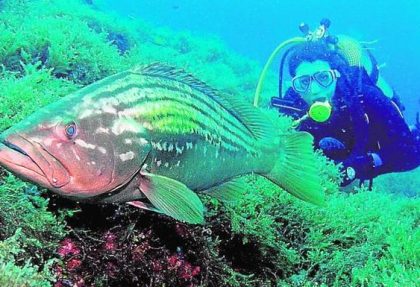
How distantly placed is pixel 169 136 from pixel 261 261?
6.38ft

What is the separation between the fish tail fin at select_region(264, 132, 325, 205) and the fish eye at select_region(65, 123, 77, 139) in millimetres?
1607

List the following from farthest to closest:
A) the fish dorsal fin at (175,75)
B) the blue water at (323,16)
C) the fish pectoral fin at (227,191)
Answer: the blue water at (323,16) → the fish pectoral fin at (227,191) → the fish dorsal fin at (175,75)

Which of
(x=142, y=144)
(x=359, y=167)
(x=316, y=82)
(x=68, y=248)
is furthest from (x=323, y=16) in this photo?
(x=142, y=144)

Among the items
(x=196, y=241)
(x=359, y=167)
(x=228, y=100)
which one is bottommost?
(x=196, y=241)

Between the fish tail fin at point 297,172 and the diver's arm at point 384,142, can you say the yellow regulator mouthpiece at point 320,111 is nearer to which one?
the diver's arm at point 384,142

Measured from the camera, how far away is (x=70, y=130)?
201 centimetres

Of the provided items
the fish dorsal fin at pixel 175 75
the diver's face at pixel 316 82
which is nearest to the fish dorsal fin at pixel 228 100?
the fish dorsal fin at pixel 175 75

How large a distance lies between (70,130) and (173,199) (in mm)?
619

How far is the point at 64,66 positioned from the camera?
5828 mm

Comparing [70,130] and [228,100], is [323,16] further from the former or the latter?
[70,130]

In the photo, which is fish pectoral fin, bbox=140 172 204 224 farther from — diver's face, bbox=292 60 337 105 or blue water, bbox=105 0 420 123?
blue water, bbox=105 0 420 123

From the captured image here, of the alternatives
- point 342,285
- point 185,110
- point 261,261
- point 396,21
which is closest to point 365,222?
point 342,285

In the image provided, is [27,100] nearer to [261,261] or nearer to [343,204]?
[261,261]

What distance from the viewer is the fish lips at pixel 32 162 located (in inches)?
71.6
